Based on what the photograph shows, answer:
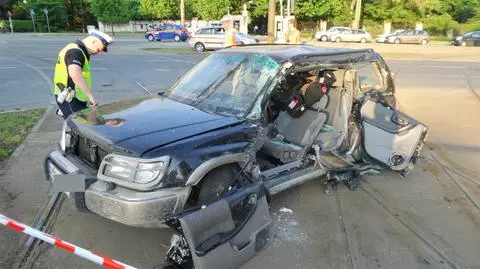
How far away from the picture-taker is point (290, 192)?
4598 millimetres

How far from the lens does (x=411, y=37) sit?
38.2 meters

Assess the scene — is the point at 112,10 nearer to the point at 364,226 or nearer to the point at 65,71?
the point at 65,71

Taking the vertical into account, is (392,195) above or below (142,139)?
below

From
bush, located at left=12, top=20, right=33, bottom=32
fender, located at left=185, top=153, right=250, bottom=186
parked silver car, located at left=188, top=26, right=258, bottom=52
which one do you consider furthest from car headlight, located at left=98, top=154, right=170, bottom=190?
bush, located at left=12, top=20, right=33, bottom=32

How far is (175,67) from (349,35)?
27339mm

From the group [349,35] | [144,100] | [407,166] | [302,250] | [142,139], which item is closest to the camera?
[142,139]

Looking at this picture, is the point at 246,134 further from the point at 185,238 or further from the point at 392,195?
the point at 392,195

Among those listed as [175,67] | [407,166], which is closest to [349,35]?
[175,67]

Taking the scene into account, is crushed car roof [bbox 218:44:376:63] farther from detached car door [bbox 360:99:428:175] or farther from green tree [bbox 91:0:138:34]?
green tree [bbox 91:0:138:34]

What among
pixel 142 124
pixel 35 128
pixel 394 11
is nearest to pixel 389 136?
pixel 142 124

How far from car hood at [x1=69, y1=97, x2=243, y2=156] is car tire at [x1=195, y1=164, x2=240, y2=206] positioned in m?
0.36

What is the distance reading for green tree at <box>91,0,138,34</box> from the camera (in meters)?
51.9

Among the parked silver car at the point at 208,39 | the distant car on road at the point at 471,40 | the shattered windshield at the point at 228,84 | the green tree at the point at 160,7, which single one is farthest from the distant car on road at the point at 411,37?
the shattered windshield at the point at 228,84

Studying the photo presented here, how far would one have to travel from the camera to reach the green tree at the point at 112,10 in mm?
51875
